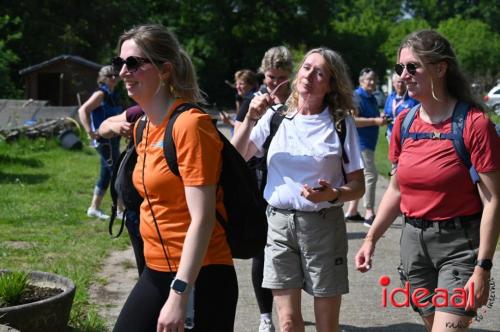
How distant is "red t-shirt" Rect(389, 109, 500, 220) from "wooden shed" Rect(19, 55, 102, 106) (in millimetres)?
25233

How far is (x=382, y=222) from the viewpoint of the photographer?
4.06 meters

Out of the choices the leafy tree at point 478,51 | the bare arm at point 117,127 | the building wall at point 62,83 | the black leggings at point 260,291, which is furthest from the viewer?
the leafy tree at point 478,51

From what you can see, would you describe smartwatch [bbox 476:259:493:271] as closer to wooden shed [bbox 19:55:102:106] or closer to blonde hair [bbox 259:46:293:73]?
blonde hair [bbox 259:46:293:73]

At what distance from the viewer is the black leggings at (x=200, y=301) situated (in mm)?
3107

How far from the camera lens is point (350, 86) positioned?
4410 millimetres

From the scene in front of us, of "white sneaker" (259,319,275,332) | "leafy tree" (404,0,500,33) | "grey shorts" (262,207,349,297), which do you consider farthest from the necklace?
"leafy tree" (404,0,500,33)

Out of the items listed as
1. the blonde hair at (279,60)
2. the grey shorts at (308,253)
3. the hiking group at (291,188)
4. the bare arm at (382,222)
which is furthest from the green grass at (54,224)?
the bare arm at (382,222)

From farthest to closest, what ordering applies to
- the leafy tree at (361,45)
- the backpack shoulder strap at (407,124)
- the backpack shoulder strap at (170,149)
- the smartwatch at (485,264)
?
the leafy tree at (361,45) < the backpack shoulder strap at (407,124) < the smartwatch at (485,264) < the backpack shoulder strap at (170,149)

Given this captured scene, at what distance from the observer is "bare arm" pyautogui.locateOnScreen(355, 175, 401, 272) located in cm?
403

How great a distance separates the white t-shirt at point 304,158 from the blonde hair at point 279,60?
102cm

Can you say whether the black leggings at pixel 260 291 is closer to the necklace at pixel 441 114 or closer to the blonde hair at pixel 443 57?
the necklace at pixel 441 114

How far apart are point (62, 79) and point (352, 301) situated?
2508 cm

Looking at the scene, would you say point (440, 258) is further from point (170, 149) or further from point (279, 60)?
point (279, 60)

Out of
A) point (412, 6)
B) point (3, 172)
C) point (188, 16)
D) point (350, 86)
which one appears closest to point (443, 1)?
point (412, 6)
